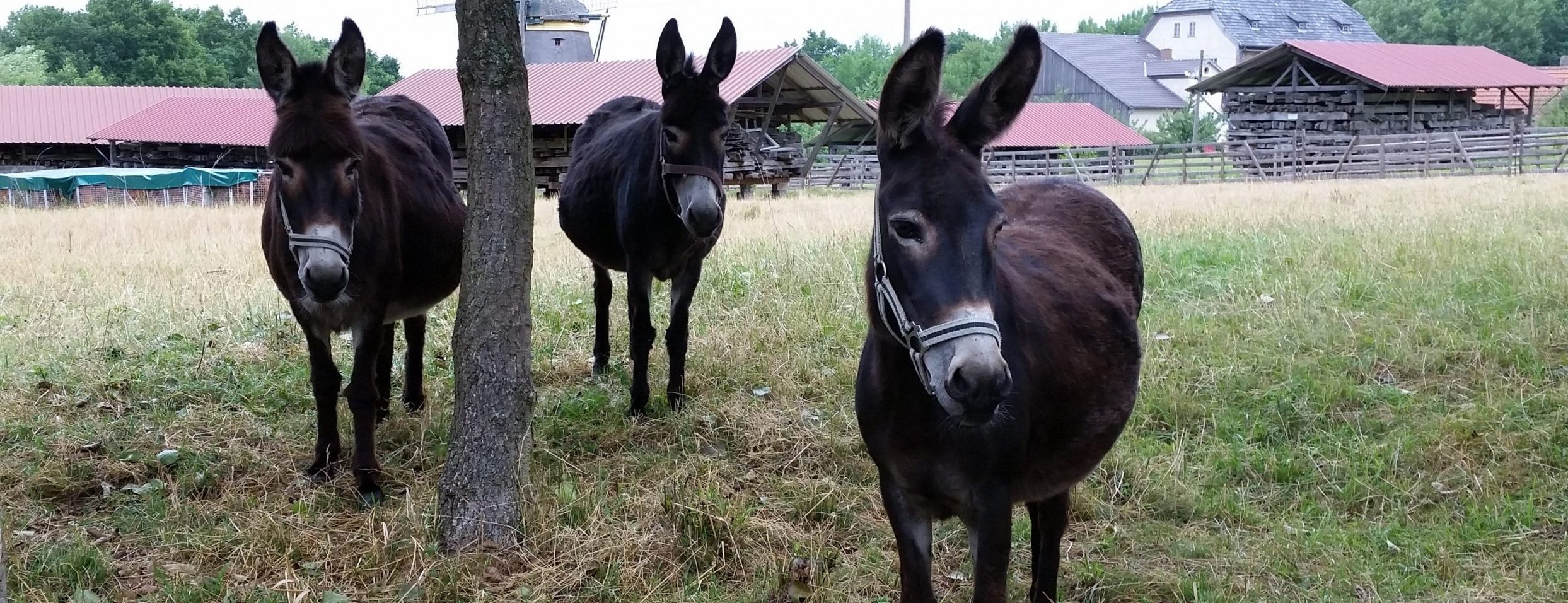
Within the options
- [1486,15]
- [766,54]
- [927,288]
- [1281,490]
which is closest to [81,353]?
[927,288]

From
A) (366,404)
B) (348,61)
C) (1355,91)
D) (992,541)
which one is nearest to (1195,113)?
(1355,91)

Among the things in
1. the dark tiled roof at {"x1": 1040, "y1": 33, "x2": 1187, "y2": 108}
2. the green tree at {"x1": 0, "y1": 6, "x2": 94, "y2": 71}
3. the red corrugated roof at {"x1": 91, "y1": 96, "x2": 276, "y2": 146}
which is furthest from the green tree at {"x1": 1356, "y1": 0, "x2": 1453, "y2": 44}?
the green tree at {"x1": 0, "y1": 6, "x2": 94, "y2": 71}

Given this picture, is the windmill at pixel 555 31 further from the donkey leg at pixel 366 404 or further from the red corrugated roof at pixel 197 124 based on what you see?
the donkey leg at pixel 366 404

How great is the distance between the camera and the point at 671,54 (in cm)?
568

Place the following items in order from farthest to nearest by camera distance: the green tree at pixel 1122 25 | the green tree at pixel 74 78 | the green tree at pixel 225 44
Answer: the green tree at pixel 1122 25, the green tree at pixel 225 44, the green tree at pixel 74 78

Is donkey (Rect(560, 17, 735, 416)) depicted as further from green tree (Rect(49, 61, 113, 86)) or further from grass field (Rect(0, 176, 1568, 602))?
green tree (Rect(49, 61, 113, 86))

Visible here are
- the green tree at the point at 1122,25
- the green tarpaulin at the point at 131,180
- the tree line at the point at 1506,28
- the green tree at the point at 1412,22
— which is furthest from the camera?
the green tree at the point at 1122,25

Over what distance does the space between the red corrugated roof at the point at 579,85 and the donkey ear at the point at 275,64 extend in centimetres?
2053

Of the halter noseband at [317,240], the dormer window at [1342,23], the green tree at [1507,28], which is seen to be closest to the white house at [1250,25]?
the dormer window at [1342,23]

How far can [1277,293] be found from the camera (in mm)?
7121

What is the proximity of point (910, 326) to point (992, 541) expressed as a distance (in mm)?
718


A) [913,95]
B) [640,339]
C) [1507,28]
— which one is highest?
[1507,28]

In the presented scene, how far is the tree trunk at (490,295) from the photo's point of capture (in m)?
3.94

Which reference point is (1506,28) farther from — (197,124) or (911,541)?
(911,541)
